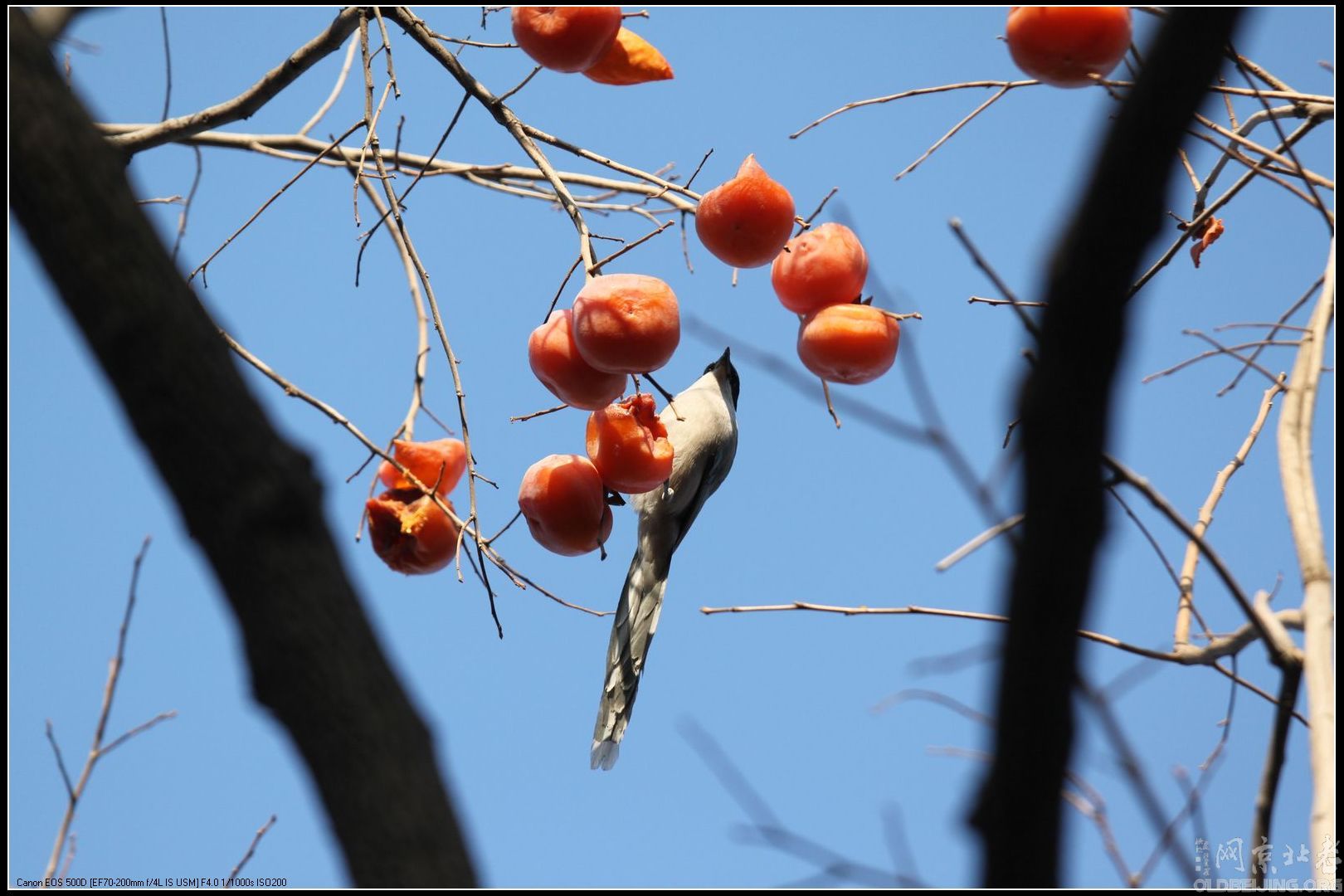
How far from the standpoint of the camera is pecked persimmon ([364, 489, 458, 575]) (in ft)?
8.40

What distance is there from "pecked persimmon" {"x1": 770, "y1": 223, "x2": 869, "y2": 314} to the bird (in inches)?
29.8

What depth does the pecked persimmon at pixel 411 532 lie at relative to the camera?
256 centimetres

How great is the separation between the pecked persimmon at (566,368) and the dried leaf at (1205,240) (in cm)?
139

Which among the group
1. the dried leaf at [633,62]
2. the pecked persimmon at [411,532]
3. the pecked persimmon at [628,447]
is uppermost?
the dried leaf at [633,62]

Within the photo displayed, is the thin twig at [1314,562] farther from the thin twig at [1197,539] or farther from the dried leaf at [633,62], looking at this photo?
the dried leaf at [633,62]

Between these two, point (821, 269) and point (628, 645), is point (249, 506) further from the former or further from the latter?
point (628, 645)

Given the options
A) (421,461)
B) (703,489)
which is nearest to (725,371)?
(703,489)

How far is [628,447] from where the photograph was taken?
237 centimetres

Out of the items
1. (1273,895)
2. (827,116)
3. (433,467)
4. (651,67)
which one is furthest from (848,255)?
(1273,895)

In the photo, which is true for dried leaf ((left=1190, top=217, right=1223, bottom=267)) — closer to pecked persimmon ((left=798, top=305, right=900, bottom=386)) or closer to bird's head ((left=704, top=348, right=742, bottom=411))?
pecked persimmon ((left=798, top=305, right=900, bottom=386))

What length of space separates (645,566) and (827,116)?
1.69 meters

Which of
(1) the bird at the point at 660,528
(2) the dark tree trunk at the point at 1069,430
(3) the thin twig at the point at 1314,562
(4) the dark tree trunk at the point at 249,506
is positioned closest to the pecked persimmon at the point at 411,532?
(1) the bird at the point at 660,528

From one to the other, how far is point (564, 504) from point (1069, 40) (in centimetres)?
130

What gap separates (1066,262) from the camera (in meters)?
0.83
